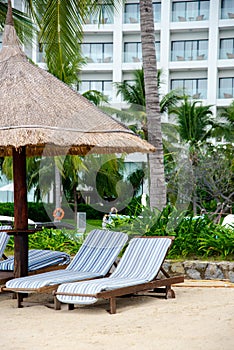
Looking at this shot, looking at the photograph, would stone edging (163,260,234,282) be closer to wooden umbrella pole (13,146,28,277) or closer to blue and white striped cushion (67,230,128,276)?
blue and white striped cushion (67,230,128,276)

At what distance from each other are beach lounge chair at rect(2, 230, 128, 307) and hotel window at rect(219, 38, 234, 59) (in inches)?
1481

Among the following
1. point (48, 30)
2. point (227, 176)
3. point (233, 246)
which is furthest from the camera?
point (227, 176)

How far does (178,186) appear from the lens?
28.7 m

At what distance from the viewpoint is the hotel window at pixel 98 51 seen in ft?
155

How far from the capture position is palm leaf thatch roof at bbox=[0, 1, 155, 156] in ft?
28.1

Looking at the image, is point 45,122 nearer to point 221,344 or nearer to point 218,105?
point 221,344

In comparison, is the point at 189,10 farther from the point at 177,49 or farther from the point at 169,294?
the point at 169,294

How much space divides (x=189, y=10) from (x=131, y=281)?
40236 millimetres

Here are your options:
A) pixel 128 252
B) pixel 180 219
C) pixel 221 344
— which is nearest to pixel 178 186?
pixel 180 219

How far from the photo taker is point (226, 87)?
4556cm

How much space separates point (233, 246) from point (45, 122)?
3895mm

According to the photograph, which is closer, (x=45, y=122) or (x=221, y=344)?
(x=221, y=344)

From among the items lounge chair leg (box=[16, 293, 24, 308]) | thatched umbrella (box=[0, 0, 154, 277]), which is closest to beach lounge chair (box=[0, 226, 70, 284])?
thatched umbrella (box=[0, 0, 154, 277])

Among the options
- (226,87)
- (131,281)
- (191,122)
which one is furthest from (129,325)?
(226,87)
